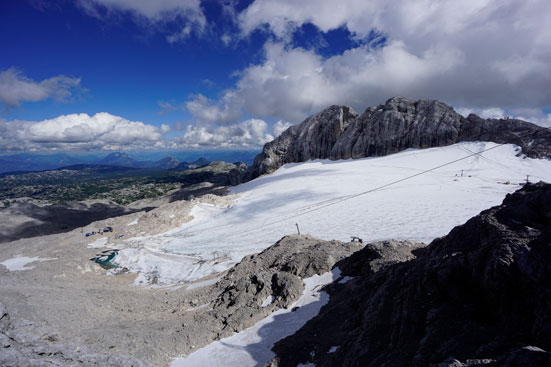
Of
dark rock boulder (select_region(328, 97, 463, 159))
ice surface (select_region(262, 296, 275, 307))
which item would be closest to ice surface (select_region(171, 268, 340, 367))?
ice surface (select_region(262, 296, 275, 307))

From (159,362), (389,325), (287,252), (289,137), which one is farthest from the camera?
(289,137)

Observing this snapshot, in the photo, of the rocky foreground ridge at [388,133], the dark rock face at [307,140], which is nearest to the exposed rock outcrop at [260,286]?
the rocky foreground ridge at [388,133]

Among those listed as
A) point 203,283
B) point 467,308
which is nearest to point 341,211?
point 203,283

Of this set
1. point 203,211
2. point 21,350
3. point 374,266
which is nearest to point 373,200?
point 374,266

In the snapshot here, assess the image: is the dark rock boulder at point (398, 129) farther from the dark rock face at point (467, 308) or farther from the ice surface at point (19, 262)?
the ice surface at point (19, 262)

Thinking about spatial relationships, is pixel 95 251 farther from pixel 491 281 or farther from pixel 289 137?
pixel 289 137

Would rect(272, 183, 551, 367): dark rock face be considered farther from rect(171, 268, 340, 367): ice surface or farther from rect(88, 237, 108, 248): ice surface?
rect(88, 237, 108, 248): ice surface

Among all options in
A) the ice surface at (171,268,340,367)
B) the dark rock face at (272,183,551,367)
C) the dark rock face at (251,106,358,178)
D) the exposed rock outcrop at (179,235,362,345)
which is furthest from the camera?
the dark rock face at (251,106,358,178)
